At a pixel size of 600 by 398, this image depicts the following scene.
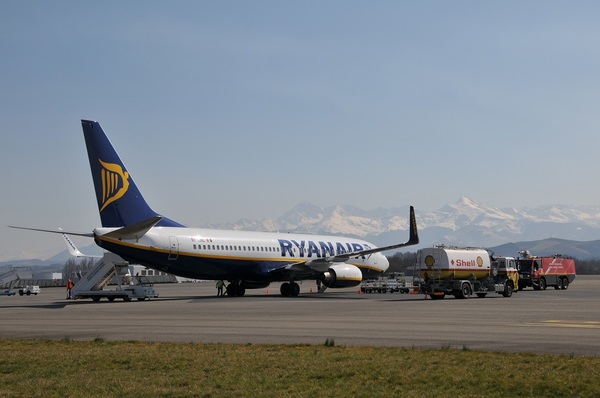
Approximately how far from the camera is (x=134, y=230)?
144 feet

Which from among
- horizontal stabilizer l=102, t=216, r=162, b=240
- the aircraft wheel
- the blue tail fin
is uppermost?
the blue tail fin

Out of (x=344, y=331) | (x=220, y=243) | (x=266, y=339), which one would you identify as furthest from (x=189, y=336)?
(x=220, y=243)

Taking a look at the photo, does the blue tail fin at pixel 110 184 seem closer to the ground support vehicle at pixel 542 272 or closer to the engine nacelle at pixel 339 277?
the engine nacelle at pixel 339 277

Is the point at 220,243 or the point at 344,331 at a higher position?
the point at 220,243

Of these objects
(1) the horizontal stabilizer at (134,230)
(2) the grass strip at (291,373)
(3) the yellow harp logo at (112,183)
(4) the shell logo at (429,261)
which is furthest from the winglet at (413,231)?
(2) the grass strip at (291,373)

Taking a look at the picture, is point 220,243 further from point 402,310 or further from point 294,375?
point 294,375

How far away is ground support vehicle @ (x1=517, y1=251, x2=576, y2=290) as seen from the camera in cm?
6444

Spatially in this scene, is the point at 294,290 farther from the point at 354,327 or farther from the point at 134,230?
the point at 354,327

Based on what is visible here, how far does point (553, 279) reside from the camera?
66.4 meters

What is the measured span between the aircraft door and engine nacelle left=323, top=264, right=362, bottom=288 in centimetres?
1015

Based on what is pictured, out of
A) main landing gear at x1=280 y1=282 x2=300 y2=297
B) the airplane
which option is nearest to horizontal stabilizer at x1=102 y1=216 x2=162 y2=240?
the airplane

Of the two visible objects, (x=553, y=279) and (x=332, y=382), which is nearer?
(x=332, y=382)

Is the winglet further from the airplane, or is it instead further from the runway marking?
the runway marking

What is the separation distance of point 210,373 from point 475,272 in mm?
37711
